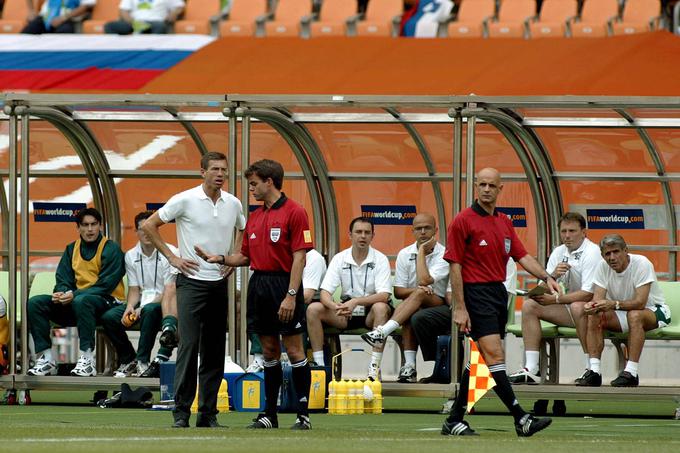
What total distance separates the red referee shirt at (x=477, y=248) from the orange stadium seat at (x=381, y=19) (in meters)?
16.3

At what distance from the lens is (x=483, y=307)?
1085cm

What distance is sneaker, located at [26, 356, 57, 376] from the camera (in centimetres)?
1493

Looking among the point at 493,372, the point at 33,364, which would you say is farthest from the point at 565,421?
the point at 33,364

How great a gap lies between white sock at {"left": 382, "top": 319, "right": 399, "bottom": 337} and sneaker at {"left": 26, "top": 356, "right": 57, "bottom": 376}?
10.0ft

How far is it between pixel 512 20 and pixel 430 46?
1928mm

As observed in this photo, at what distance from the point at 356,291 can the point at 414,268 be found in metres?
0.59

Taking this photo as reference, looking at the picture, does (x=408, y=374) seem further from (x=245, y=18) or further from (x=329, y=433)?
(x=245, y=18)

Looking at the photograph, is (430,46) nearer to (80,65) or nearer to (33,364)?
(80,65)

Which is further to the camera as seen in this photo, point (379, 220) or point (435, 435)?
point (379, 220)

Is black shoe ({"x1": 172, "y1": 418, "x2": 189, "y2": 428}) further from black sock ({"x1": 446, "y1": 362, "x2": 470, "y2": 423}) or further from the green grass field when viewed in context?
black sock ({"x1": 446, "y1": 362, "x2": 470, "y2": 423})

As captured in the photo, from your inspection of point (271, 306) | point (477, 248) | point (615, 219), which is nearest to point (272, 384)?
point (271, 306)

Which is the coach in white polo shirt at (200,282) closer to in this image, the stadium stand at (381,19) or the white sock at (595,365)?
the white sock at (595,365)

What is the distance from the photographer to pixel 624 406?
52.4 feet

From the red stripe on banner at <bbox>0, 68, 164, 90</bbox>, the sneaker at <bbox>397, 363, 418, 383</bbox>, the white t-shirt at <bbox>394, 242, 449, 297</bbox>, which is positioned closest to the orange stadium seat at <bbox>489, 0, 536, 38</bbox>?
the red stripe on banner at <bbox>0, 68, 164, 90</bbox>
